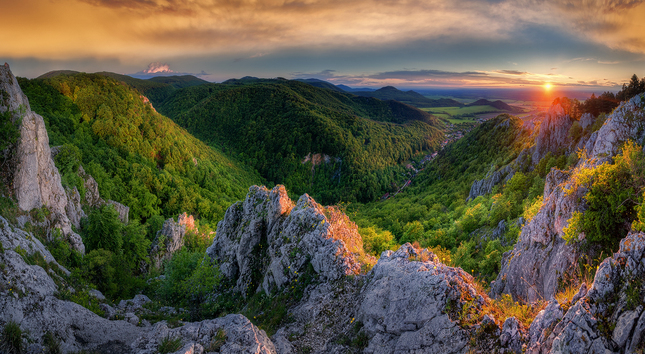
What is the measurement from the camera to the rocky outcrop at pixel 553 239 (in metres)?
13.6

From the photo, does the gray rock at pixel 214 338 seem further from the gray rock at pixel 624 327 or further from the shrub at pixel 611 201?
the shrub at pixel 611 201

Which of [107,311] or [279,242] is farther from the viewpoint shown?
[279,242]

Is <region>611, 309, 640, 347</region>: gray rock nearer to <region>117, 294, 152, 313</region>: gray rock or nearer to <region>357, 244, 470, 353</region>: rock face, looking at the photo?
<region>357, 244, 470, 353</region>: rock face

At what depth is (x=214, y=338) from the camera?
11.3 meters

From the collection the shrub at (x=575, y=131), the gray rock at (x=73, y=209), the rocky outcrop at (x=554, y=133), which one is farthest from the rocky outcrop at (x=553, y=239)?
the gray rock at (x=73, y=209)

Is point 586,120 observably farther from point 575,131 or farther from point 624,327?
point 624,327

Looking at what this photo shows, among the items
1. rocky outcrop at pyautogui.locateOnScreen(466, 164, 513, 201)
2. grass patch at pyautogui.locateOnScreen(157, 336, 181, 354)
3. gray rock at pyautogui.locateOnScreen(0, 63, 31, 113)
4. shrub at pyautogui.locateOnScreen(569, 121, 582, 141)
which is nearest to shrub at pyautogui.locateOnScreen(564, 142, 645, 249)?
grass patch at pyautogui.locateOnScreen(157, 336, 181, 354)

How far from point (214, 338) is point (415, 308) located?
887 cm

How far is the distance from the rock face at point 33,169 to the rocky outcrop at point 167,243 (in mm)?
17029

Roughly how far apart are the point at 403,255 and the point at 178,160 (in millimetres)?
88007

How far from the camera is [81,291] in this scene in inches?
699

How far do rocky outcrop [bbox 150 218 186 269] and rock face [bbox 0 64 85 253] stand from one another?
17.0m

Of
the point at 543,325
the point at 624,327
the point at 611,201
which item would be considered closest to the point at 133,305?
the point at 543,325

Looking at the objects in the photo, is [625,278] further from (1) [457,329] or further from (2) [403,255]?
(2) [403,255]
